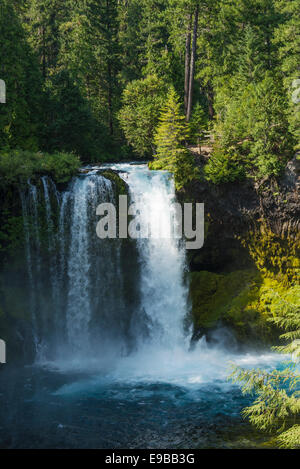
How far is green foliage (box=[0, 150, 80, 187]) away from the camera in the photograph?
704 inches

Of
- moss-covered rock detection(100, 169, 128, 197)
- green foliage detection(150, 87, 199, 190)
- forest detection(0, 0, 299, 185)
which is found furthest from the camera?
forest detection(0, 0, 299, 185)

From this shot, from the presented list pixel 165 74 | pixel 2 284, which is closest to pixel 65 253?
pixel 2 284

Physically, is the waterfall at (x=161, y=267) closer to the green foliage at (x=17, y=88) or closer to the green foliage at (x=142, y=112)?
the green foliage at (x=142, y=112)

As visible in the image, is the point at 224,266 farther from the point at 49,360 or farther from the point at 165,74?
the point at 165,74

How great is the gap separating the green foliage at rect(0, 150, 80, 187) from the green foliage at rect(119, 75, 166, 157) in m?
8.83

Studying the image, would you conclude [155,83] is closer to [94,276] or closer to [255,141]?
[255,141]

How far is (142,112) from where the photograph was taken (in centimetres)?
2730

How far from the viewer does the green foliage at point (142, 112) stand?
88.6ft

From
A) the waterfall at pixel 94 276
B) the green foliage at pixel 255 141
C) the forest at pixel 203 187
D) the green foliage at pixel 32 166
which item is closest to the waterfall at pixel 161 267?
the waterfall at pixel 94 276

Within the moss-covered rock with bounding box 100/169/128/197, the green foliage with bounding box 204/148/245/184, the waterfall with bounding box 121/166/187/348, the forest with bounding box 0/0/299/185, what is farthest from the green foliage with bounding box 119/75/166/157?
the waterfall with bounding box 121/166/187/348

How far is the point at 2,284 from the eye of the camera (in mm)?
18047

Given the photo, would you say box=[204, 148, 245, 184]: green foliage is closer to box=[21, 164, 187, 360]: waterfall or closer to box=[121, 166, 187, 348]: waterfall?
box=[121, 166, 187, 348]: waterfall

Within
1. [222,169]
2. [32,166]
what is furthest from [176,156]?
[32,166]

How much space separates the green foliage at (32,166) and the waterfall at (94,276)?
48 cm
